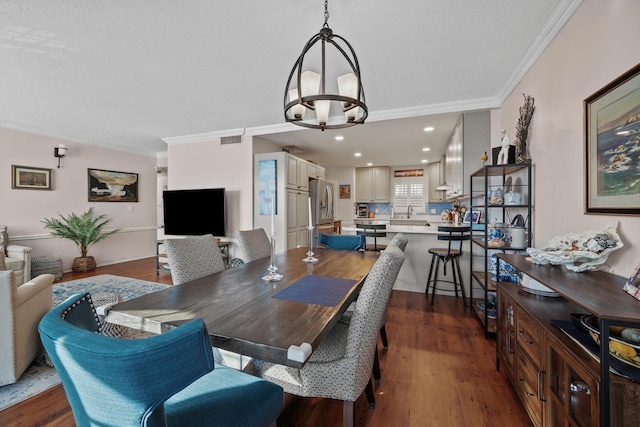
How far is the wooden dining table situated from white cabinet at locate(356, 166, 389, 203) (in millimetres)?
5978

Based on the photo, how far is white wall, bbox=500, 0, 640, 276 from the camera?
1288 mm

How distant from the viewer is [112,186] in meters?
5.57

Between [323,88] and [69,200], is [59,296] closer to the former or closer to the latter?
[69,200]

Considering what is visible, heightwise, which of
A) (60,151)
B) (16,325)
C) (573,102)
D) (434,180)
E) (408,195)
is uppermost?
(60,151)

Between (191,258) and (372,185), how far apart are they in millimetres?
6355

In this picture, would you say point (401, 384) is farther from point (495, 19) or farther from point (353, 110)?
point (495, 19)

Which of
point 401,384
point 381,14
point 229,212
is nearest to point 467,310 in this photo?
point 401,384

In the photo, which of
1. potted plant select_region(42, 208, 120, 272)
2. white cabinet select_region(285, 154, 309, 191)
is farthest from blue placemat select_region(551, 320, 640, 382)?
potted plant select_region(42, 208, 120, 272)

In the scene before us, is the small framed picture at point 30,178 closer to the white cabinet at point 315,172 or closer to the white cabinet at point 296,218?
the white cabinet at point 296,218

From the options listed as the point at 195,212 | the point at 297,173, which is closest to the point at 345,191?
the point at 297,173

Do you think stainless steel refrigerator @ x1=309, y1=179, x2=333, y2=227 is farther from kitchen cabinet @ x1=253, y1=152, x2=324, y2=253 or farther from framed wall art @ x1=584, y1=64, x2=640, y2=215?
framed wall art @ x1=584, y1=64, x2=640, y2=215

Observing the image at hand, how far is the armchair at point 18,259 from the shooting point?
11.5 feet

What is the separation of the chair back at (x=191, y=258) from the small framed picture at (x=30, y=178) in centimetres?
445

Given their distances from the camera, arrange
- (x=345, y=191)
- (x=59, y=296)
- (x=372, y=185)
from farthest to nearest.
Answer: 1. (x=345, y=191)
2. (x=372, y=185)
3. (x=59, y=296)
